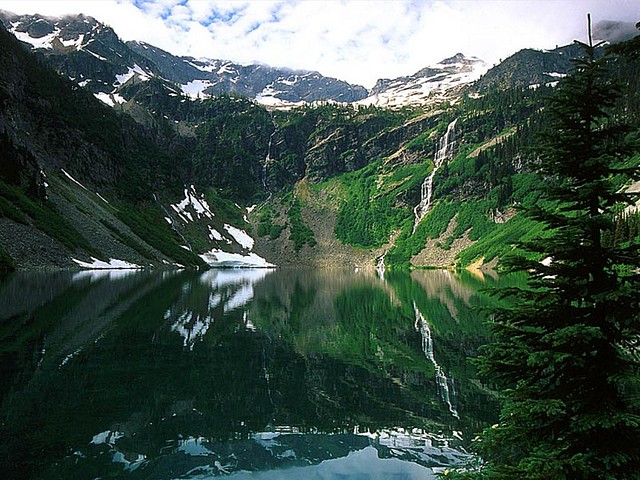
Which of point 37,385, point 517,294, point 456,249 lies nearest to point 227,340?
point 37,385

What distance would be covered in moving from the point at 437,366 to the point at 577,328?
841 inches

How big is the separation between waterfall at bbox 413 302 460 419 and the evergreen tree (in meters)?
11.4

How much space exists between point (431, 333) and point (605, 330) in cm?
3221

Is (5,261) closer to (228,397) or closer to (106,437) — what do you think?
(228,397)

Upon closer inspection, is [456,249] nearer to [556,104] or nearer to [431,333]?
[431,333]

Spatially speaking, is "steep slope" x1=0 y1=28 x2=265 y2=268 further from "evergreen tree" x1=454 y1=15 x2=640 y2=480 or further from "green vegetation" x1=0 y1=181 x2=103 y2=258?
"evergreen tree" x1=454 y1=15 x2=640 y2=480

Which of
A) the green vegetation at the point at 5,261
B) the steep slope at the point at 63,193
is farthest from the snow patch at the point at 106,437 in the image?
the steep slope at the point at 63,193

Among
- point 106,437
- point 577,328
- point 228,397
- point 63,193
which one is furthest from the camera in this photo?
point 63,193

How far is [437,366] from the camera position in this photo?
28719 millimetres

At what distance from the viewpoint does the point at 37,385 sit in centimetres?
2128

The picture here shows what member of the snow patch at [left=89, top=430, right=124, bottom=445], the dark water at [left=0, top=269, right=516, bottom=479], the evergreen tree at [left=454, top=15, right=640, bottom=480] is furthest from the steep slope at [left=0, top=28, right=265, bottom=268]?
the evergreen tree at [left=454, top=15, right=640, bottom=480]

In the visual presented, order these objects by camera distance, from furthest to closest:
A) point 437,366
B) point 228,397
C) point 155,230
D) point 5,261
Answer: point 155,230
point 5,261
point 437,366
point 228,397

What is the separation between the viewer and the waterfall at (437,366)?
22.1 metres

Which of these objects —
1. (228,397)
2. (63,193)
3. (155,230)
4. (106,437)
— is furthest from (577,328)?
(155,230)
